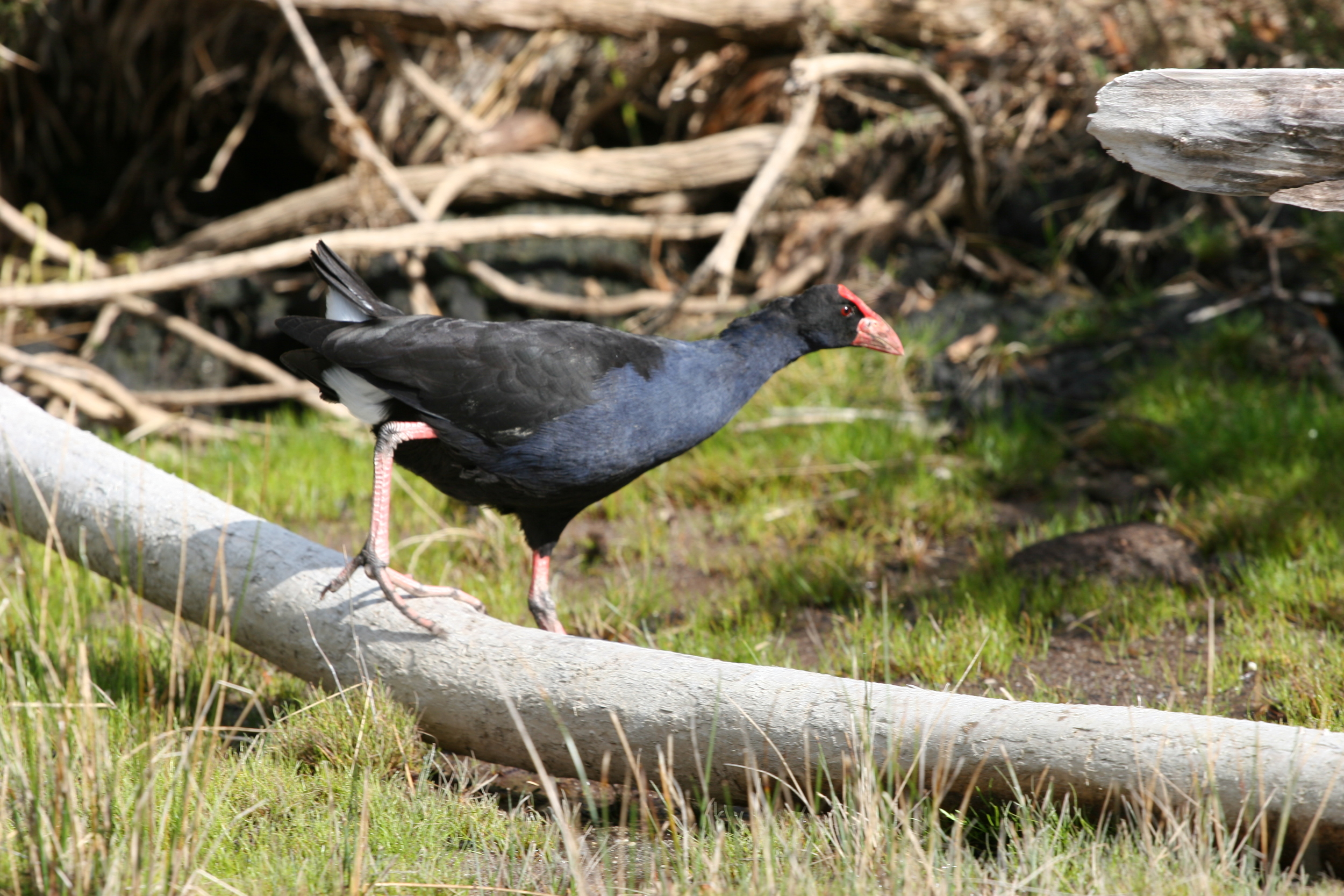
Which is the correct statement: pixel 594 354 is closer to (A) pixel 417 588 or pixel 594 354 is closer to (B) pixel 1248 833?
(A) pixel 417 588

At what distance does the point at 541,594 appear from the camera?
129 inches

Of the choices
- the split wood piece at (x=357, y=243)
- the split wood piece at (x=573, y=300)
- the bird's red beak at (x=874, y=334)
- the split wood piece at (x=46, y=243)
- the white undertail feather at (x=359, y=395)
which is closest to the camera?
the white undertail feather at (x=359, y=395)

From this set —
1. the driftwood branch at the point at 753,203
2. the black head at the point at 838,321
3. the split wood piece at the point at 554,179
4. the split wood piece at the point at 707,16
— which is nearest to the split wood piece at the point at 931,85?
the driftwood branch at the point at 753,203

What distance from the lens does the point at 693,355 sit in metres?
3.09

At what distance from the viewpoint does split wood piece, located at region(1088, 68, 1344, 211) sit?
2.35 meters

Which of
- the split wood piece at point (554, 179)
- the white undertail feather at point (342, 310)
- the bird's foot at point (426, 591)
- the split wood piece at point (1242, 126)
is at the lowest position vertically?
the bird's foot at point (426, 591)

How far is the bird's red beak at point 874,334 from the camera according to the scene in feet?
11.2

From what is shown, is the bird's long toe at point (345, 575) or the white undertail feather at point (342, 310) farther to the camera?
the white undertail feather at point (342, 310)

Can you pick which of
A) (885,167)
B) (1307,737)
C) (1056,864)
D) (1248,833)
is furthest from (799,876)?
(885,167)

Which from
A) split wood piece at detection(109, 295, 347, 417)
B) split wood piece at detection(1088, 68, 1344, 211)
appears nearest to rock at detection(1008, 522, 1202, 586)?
split wood piece at detection(1088, 68, 1344, 211)

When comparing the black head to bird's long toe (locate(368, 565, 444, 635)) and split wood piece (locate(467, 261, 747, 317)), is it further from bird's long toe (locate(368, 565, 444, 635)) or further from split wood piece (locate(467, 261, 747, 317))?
split wood piece (locate(467, 261, 747, 317))

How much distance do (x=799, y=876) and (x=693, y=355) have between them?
1.48 metres

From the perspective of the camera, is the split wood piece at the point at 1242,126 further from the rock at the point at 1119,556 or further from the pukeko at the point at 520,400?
the rock at the point at 1119,556

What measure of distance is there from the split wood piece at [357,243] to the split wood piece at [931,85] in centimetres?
98
